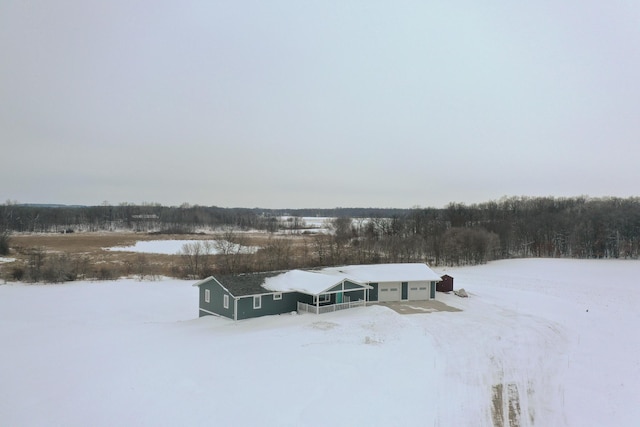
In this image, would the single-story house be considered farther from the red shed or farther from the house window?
the red shed

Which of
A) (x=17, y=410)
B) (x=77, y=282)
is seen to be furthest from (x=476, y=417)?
(x=77, y=282)

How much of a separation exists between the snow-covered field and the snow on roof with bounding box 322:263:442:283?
3.30 metres

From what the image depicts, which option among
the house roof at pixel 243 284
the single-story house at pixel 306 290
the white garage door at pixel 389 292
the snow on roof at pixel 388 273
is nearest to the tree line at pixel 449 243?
the snow on roof at pixel 388 273

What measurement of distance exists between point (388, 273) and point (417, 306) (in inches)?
137

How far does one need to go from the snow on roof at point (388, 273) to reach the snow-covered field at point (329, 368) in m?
3.30

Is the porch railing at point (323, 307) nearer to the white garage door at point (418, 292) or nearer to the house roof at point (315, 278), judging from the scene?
the house roof at point (315, 278)

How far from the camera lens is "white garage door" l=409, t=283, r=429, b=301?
3056cm

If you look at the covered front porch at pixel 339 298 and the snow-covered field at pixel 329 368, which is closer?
the snow-covered field at pixel 329 368

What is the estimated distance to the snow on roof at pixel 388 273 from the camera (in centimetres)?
2964

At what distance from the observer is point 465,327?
2281 cm

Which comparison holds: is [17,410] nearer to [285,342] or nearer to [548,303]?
[285,342]

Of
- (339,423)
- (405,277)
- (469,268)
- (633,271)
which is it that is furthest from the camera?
(469,268)

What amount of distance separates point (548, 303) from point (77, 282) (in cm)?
4215

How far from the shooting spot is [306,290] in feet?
84.7
